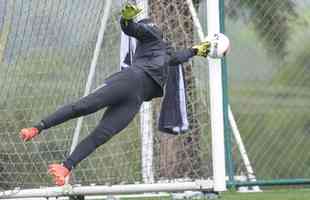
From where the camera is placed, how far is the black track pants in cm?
403

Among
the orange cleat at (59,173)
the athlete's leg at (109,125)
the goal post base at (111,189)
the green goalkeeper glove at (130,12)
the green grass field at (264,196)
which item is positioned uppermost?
the green goalkeeper glove at (130,12)

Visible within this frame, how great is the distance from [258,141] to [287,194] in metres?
0.68

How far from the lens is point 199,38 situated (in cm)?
505

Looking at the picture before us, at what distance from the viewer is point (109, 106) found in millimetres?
4137

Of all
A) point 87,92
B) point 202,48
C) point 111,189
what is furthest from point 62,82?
point 202,48

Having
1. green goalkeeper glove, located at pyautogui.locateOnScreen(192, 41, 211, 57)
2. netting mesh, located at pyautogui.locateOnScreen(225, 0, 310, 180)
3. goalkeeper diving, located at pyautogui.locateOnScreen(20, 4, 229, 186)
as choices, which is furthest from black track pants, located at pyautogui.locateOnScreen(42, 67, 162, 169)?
netting mesh, located at pyautogui.locateOnScreen(225, 0, 310, 180)

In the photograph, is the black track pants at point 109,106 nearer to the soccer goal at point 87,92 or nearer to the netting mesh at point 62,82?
the soccer goal at point 87,92

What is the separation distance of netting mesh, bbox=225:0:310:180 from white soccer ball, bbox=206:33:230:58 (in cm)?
142

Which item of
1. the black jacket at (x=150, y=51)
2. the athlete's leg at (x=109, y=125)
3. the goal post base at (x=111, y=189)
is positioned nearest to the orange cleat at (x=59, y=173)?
the athlete's leg at (x=109, y=125)

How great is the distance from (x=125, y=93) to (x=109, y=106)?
12cm

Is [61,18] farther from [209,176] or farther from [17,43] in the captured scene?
[209,176]

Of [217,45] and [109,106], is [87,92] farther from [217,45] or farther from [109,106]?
[109,106]

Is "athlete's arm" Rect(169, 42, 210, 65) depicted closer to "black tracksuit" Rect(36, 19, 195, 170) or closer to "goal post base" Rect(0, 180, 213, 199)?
"black tracksuit" Rect(36, 19, 195, 170)

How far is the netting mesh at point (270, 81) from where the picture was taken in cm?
614
